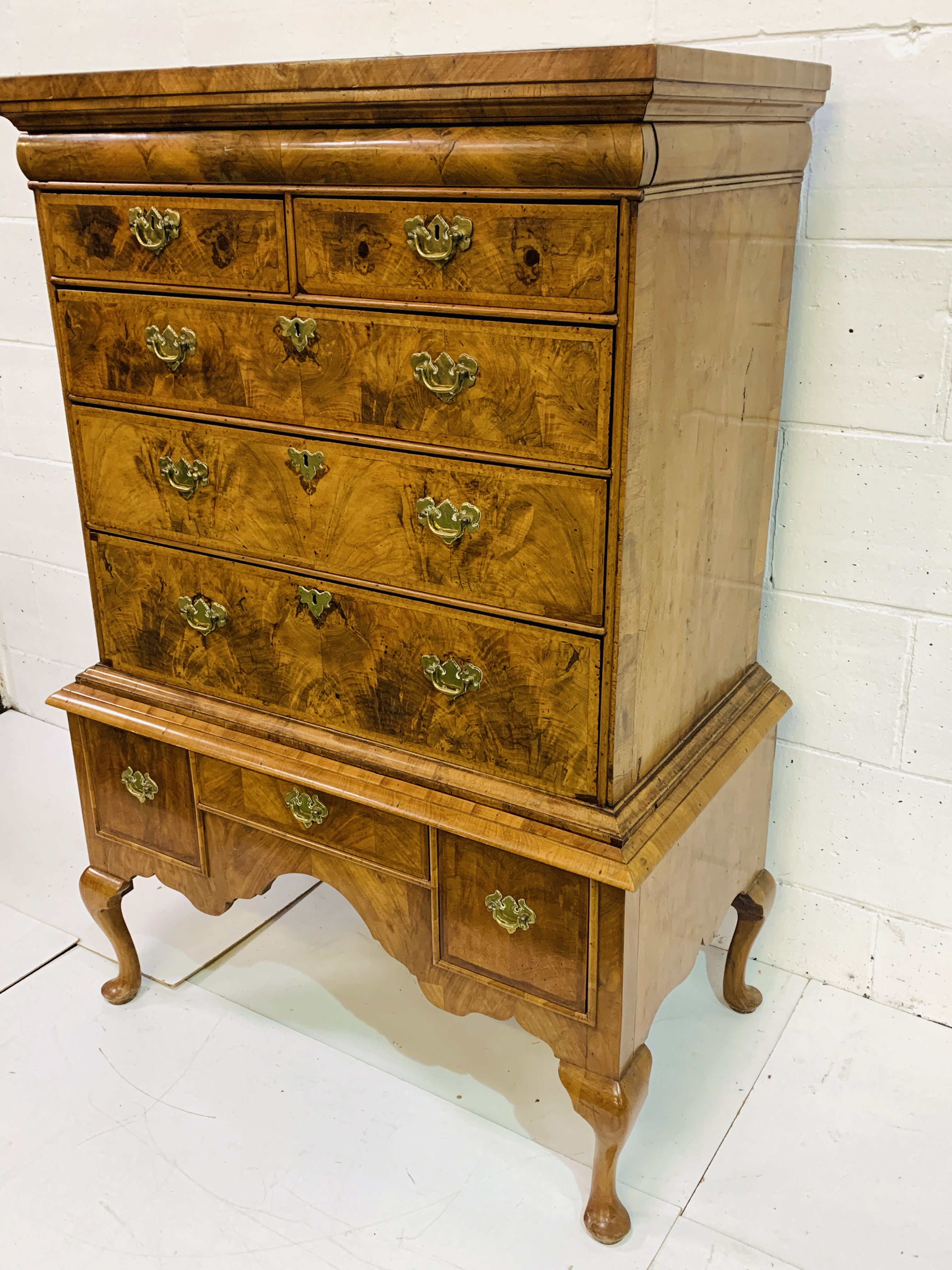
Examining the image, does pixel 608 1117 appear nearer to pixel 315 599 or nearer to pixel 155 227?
pixel 315 599

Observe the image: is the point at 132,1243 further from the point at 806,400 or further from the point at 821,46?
the point at 821,46

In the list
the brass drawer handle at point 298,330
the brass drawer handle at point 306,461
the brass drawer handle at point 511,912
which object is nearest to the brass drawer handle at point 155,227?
the brass drawer handle at point 298,330

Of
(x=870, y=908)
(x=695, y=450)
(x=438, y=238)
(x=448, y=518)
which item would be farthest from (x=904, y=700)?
(x=438, y=238)

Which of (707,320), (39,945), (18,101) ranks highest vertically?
(18,101)

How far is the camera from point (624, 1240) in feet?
5.65

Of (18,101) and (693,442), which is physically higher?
(18,101)

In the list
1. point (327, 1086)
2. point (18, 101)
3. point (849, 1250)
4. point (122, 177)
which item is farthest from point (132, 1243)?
point (18, 101)

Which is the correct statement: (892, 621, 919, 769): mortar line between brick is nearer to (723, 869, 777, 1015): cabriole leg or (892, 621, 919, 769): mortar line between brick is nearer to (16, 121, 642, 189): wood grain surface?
(723, 869, 777, 1015): cabriole leg

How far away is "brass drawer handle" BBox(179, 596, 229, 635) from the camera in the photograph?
1.84 meters

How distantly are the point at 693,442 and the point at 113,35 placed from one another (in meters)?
1.82

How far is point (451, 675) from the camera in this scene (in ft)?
5.32

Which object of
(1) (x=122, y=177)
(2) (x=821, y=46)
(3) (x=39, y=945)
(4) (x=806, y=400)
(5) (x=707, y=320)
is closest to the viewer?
(5) (x=707, y=320)

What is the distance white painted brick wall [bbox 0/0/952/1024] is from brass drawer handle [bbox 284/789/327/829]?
33.9 inches

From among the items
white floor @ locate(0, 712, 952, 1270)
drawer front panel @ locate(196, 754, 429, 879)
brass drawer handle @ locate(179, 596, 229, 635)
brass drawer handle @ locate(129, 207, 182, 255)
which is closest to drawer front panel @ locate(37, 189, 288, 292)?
brass drawer handle @ locate(129, 207, 182, 255)
